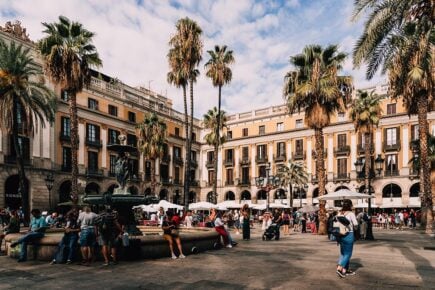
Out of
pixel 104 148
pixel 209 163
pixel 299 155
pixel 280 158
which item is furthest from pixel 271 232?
pixel 209 163

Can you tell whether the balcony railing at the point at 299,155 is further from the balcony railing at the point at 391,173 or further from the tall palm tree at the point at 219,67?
the tall palm tree at the point at 219,67

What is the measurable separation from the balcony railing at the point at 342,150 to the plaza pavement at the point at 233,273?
36304 millimetres

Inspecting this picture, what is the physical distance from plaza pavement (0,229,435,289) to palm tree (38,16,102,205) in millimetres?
14824

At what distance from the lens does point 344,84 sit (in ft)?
75.1

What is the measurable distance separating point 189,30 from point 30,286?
88.3 feet

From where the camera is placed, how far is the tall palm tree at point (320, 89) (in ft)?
73.3

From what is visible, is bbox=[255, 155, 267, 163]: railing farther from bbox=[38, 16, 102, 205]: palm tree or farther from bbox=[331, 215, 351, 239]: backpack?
bbox=[331, 215, 351, 239]: backpack

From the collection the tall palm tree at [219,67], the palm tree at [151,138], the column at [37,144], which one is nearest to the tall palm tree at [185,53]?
the tall palm tree at [219,67]

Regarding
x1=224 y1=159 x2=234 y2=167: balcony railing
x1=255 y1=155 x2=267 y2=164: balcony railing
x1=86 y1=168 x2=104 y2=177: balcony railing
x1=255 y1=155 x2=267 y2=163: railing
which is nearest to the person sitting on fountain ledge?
x1=86 y1=168 x2=104 y2=177: balcony railing

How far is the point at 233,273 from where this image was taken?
9.50 meters

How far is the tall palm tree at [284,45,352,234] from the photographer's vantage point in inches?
880

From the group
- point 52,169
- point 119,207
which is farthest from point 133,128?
point 119,207

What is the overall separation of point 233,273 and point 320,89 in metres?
15.1

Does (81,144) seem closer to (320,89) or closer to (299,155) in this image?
(299,155)
